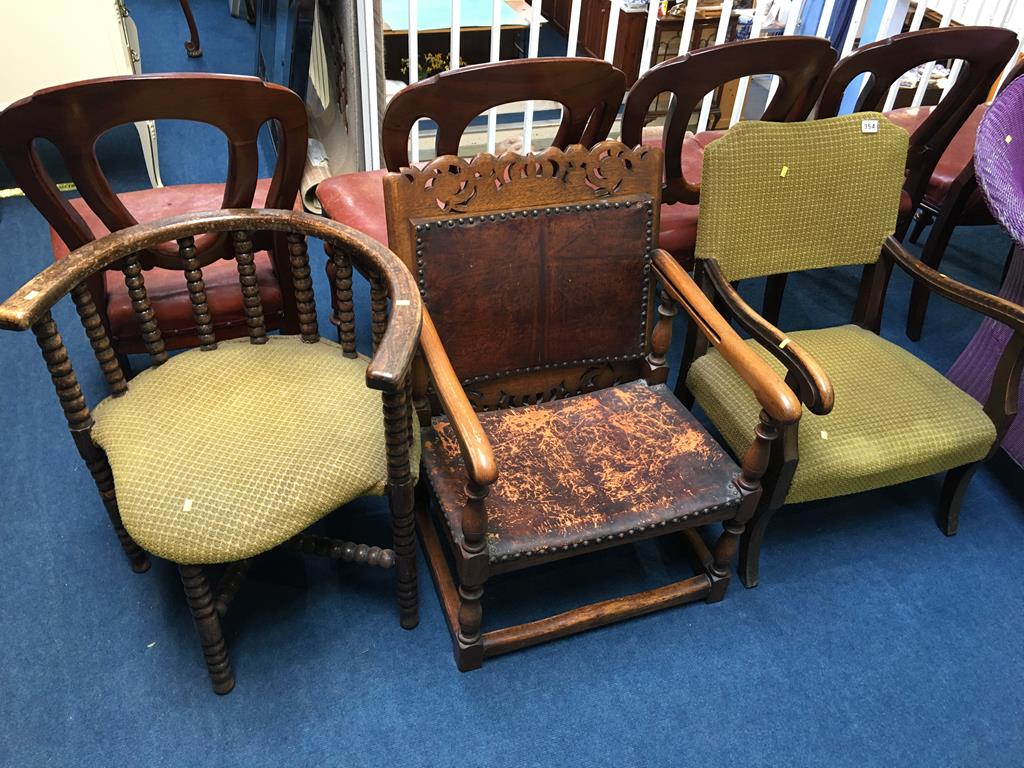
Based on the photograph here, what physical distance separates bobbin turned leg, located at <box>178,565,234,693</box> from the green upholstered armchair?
1116mm

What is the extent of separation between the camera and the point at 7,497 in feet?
6.23

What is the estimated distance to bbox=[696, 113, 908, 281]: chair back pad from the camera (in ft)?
5.69

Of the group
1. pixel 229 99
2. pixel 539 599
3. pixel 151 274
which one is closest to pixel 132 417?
pixel 151 274

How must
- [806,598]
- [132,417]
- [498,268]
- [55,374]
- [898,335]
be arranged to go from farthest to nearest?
1. [898,335]
2. [806,598]
3. [498,268]
4. [132,417]
5. [55,374]

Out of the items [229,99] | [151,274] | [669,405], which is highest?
[229,99]

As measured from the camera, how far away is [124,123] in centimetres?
143

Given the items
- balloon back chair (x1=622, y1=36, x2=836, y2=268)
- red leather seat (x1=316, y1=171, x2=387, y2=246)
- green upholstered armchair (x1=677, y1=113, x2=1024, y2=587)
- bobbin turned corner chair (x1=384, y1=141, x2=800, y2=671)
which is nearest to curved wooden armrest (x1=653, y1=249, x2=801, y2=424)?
bobbin turned corner chair (x1=384, y1=141, x2=800, y2=671)

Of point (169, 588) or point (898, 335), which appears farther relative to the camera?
point (898, 335)

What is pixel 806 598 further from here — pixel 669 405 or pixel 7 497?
pixel 7 497

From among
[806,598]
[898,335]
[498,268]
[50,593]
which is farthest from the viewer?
[898,335]

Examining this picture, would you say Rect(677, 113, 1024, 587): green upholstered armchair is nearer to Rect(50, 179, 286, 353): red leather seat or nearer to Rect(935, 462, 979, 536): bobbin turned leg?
Rect(935, 462, 979, 536): bobbin turned leg

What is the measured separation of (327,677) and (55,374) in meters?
0.77

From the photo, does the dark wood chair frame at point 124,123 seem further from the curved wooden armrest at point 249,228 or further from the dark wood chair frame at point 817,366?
the dark wood chair frame at point 817,366

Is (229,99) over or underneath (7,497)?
over
